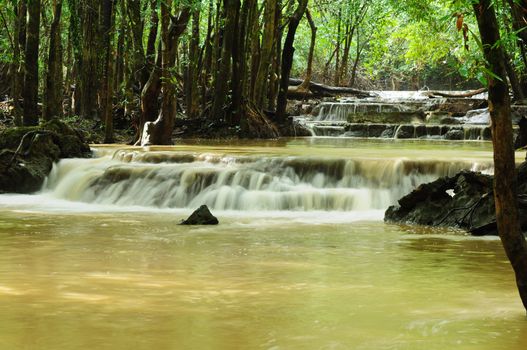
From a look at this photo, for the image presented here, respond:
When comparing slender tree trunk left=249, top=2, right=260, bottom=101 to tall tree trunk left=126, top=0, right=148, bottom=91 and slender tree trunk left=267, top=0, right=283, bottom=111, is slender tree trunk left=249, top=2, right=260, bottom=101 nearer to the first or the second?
slender tree trunk left=267, top=0, right=283, bottom=111

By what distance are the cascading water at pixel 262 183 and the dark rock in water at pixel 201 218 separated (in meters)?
1.81

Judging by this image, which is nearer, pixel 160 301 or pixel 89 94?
pixel 160 301

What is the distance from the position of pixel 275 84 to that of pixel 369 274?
70.0 feet

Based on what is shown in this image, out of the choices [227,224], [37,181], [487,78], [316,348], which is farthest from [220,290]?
[37,181]

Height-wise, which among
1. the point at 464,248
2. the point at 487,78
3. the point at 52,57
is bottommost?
the point at 464,248

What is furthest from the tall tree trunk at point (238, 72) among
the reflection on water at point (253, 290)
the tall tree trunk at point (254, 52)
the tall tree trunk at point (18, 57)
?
the reflection on water at point (253, 290)

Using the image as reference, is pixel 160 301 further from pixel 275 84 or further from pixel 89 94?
pixel 275 84

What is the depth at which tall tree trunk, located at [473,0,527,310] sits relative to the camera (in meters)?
3.61

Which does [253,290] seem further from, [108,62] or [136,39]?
[108,62]

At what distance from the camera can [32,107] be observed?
638 inches

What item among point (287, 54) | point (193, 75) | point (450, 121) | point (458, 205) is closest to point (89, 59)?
point (193, 75)

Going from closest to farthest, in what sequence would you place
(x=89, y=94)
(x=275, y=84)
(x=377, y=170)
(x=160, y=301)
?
(x=160, y=301), (x=377, y=170), (x=89, y=94), (x=275, y=84)

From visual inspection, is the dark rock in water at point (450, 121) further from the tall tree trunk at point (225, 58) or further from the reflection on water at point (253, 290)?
the reflection on water at point (253, 290)

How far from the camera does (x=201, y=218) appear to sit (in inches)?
356
